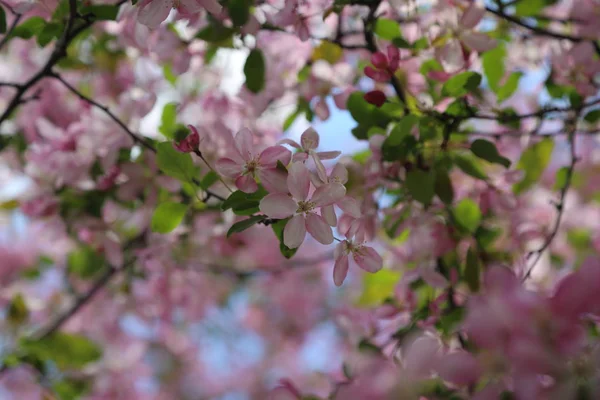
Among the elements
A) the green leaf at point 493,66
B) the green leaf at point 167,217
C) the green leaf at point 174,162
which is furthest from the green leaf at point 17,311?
the green leaf at point 493,66

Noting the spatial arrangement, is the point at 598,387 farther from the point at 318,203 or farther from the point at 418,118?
the point at 418,118

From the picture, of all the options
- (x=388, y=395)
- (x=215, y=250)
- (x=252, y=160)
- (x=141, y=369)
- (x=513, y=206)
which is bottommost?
(x=141, y=369)

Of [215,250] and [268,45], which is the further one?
[215,250]

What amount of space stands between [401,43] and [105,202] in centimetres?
72

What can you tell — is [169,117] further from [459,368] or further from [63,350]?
[459,368]

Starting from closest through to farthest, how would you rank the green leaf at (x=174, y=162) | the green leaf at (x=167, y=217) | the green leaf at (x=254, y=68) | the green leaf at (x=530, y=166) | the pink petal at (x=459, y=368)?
the pink petal at (x=459, y=368) < the green leaf at (x=174, y=162) < the green leaf at (x=167, y=217) < the green leaf at (x=254, y=68) < the green leaf at (x=530, y=166)

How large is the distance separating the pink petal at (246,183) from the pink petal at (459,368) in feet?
1.07

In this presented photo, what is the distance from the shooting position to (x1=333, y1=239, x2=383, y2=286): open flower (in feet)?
2.52

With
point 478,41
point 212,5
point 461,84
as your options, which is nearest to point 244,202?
point 212,5

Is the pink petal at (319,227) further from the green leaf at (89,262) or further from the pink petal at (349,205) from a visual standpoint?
the green leaf at (89,262)

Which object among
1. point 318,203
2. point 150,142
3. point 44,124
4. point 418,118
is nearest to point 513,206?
point 418,118

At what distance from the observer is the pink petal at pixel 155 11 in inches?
30.4

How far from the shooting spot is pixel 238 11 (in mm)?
926

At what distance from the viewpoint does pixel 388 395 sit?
0.57 m
